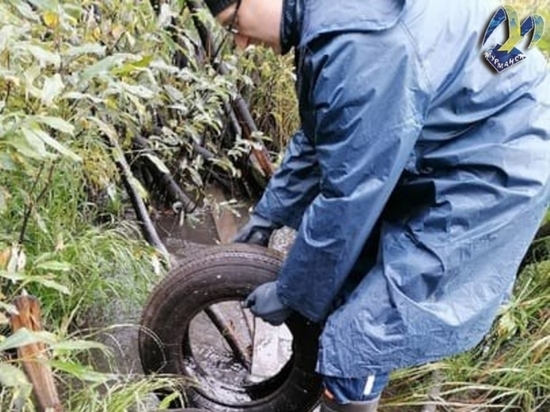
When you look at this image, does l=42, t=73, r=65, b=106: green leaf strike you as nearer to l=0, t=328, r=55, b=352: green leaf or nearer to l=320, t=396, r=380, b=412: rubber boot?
l=0, t=328, r=55, b=352: green leaf

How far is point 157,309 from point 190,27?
7.74 ft

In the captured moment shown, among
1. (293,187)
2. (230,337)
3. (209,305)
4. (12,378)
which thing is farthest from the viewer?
(230,337)

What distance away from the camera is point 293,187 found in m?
3.07

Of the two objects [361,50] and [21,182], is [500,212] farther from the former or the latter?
[21,182]

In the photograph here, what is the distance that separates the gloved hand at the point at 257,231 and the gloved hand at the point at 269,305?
48cm

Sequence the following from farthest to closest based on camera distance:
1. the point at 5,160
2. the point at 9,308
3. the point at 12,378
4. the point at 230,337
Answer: the point at 230,337 → the point at 5,160 → the point at 9,308 → the point at 12,378

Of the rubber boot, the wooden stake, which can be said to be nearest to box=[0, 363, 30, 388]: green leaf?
the wooden stake

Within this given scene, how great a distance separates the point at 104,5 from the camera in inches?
147

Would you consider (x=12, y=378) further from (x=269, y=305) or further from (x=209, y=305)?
(x=209, y=305)

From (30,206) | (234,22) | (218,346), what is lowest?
(218,346)

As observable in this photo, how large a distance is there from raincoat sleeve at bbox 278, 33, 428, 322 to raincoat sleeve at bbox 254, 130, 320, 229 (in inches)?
25.0

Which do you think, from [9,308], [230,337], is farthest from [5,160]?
[230,337]

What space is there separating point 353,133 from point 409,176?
36cm

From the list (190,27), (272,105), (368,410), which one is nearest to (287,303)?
(368,410)
